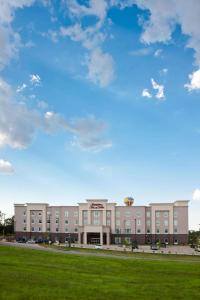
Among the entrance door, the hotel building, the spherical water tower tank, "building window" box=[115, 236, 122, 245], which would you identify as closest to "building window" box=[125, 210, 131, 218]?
the hotel building

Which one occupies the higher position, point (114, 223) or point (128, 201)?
point (128, 201)

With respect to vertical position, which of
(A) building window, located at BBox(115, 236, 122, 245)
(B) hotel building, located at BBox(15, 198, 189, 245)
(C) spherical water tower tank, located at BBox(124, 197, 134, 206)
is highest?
(C) spherical water tower tank, located at BBox(124, 197, 134, 206)

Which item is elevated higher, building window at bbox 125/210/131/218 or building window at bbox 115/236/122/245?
building window at bbox 125/210/131/218

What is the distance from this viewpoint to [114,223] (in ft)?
455

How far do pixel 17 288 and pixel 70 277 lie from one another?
8424 millimetres

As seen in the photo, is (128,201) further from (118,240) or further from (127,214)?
(118,240)

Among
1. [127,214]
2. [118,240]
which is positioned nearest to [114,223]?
[127,214]

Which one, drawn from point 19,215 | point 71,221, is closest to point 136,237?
point 71,221

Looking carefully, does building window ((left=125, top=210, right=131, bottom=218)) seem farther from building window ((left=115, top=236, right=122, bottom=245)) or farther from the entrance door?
the entrance door

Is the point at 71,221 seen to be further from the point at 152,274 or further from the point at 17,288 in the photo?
the point at 17,288

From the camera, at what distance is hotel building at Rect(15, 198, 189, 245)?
447 feet

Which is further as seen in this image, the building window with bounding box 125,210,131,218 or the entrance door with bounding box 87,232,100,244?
the building window with bounding box 125,210,131,218

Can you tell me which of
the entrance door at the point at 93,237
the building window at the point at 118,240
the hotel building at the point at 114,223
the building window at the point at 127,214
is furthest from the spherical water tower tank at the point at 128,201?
the entrance door at the point at 93,237

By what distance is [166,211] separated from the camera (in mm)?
137875
